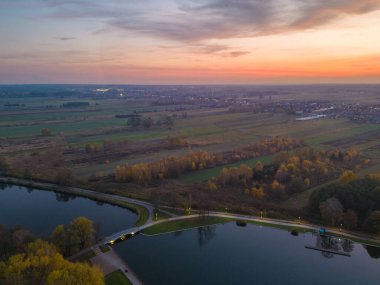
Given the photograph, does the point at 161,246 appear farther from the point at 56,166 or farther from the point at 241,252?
the point at 56,166

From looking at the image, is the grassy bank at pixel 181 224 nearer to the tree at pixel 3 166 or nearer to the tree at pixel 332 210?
the tree at pixel 332 210

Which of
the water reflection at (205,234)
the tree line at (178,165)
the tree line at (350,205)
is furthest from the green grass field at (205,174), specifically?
the tree line at (350,205)

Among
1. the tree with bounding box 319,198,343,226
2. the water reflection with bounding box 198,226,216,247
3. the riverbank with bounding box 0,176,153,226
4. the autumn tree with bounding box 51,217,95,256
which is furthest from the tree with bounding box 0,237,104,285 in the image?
the tree with bounding box 319,198,343,226

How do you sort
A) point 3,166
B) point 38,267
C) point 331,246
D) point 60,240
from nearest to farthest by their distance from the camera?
point 38,267 → point 60,240 → point 331,246 → point 3,166

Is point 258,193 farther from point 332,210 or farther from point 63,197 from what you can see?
point 63,197

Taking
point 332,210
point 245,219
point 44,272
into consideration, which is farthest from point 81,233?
point 332,210

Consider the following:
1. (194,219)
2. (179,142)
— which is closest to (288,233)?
(194,219)
